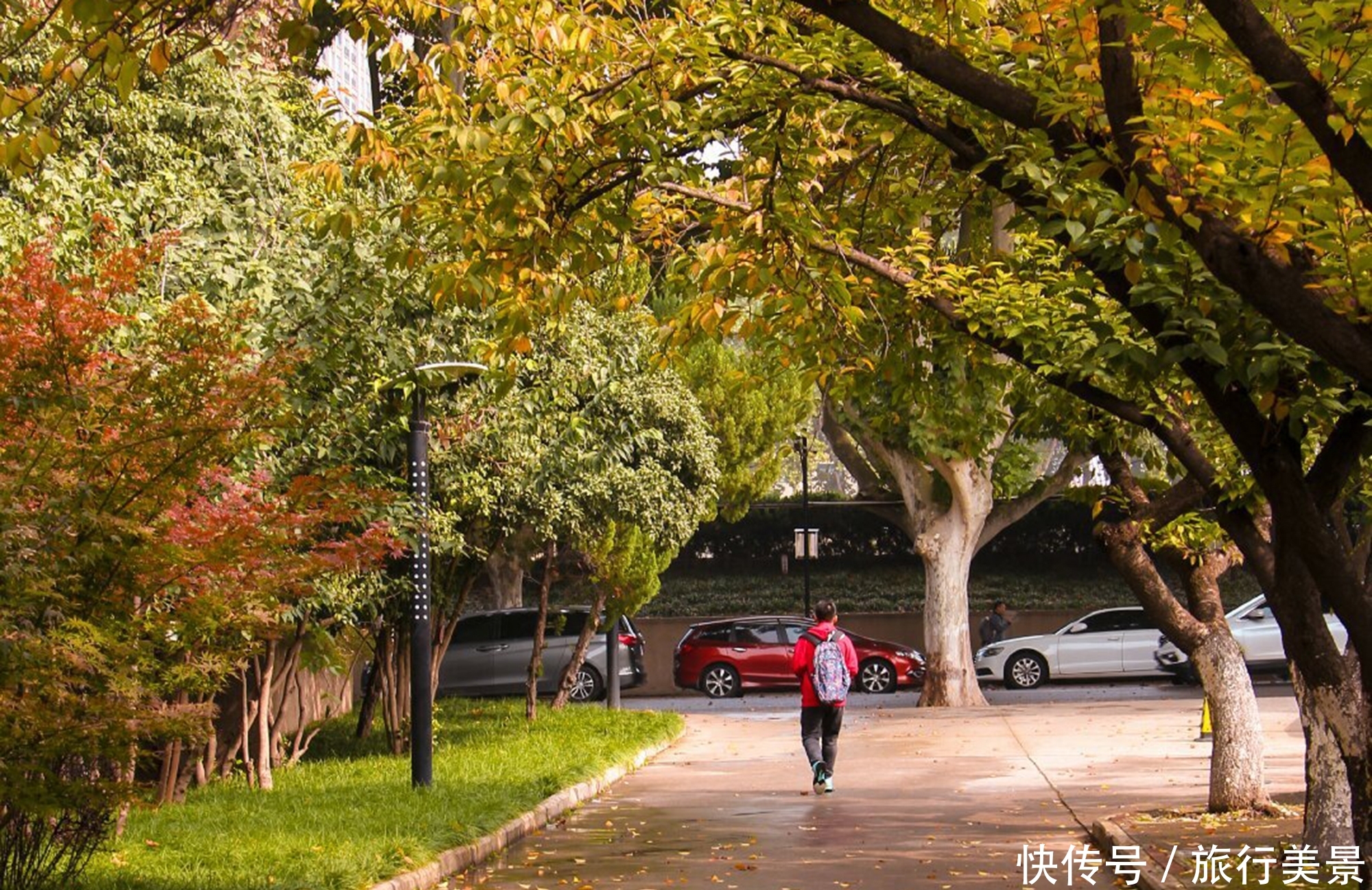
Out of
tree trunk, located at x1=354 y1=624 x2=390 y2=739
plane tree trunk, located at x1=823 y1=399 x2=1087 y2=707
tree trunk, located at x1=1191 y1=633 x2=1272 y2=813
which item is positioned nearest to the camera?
tree trunk, located at x1=1191 y1=633 x2=1272 y2=813

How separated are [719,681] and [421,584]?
20.6m

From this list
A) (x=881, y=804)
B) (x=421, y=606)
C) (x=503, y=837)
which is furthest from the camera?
(x=881, y=804)

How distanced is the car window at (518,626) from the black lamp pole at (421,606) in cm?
1709

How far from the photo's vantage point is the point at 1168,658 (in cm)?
3412

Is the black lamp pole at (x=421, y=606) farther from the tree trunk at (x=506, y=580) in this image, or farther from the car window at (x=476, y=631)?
the tree trunk at (x=506, y=580)

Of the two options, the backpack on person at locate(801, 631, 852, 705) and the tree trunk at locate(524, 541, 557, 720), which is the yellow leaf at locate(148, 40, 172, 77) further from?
the tree trunk at locate(524, 541, 557, 720)

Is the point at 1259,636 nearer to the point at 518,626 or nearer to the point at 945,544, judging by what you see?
the point at 945,544

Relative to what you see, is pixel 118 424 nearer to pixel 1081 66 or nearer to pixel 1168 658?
pixel 1081 66

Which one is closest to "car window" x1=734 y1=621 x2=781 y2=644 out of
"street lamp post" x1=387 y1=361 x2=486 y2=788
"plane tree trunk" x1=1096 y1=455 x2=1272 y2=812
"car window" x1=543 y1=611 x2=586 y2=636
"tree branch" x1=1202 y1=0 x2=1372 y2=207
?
"car window" x1=543 y1=611 x2=586 y2=636

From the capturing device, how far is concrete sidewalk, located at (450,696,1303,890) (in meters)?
11.7

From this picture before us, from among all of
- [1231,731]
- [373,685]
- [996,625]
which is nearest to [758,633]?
[996,625]

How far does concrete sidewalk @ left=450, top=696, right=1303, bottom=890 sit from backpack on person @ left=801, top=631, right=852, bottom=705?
3.32 feet

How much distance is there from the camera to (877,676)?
116ft

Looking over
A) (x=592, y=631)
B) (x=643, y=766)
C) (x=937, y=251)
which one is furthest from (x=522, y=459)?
(x=592, y=631)
